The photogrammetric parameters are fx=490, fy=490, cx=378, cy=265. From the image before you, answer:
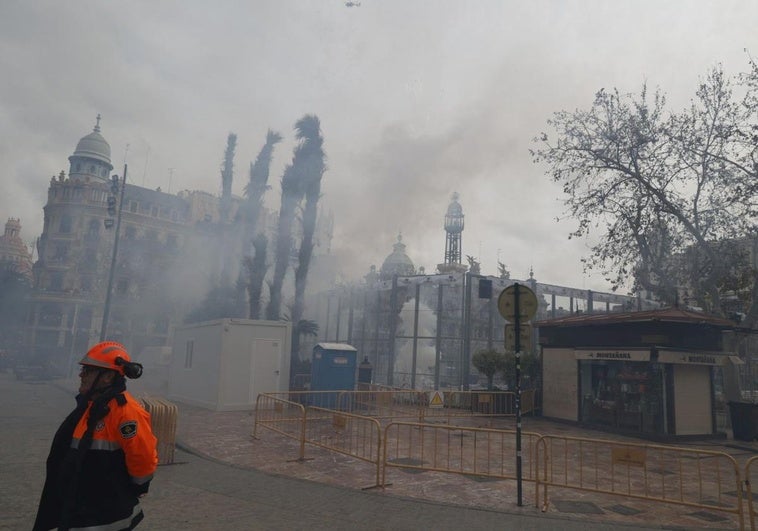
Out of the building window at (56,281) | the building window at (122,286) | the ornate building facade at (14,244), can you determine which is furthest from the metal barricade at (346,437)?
the ornate building facade at (14,244)

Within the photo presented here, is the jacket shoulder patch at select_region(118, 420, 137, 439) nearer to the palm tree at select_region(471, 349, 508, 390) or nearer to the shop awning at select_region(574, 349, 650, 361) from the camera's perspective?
the shop awning at select_region(574, 349, 650, 361)

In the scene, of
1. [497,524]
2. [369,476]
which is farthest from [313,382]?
[497,524]

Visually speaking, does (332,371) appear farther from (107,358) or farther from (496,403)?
(107,358)

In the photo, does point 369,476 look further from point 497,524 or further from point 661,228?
point 661,228

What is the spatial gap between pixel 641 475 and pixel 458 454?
336cm

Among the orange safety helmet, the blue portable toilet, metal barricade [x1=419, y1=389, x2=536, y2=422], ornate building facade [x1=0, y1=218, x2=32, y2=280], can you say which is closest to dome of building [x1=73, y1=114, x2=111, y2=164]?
ornate building facade [x1=0, y1=218, x2=32, y2=280]

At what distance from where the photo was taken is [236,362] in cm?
1623

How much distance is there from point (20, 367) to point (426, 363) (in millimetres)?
25829

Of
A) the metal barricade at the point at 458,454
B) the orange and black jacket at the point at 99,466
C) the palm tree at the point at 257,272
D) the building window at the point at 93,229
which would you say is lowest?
the metal barricade at the point at 458,454

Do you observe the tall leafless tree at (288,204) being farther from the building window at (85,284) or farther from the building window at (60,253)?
the building window at (60,253)

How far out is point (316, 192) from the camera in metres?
36.8

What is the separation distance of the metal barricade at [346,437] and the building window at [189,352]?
6792 millimetres

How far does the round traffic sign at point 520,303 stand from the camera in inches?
281

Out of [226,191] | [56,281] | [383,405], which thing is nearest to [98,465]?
[383,405]
